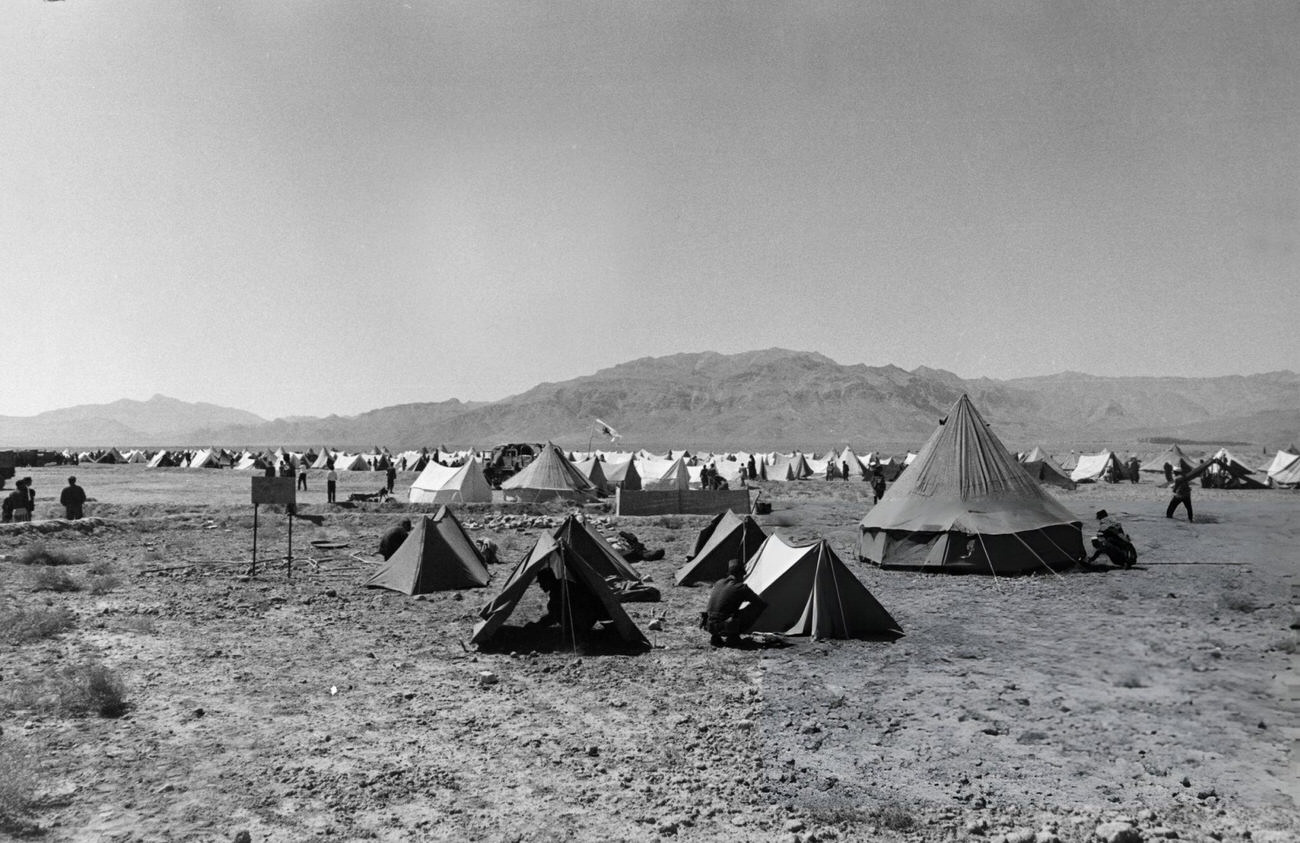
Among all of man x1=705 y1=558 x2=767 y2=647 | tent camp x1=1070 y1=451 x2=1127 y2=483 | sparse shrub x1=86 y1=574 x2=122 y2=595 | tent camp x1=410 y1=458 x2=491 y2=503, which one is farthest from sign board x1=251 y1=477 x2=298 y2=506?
tent camp x1=1070 y1=451 x2=1127 y2=483

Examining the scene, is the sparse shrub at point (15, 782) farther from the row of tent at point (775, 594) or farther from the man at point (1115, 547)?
the man at point (1115, 547)

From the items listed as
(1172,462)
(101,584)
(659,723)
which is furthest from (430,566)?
(1172,462)

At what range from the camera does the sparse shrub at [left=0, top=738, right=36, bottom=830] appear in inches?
208

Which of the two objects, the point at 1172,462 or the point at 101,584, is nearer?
the point at 101,584

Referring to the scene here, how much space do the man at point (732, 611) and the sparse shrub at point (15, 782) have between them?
7.18m

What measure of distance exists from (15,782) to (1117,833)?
781 centimetres

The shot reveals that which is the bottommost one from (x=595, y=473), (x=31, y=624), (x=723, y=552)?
(x=31, y=624)

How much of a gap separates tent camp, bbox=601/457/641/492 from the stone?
32.9 meters

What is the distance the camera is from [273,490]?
14.9 meters

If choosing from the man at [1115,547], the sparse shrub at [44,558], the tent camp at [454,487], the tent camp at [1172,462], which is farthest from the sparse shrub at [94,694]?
the tent camp at [1172,462]

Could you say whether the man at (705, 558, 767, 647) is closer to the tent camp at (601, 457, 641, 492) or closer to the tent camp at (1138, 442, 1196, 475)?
the tent camp at (601, 457, 641, 492)

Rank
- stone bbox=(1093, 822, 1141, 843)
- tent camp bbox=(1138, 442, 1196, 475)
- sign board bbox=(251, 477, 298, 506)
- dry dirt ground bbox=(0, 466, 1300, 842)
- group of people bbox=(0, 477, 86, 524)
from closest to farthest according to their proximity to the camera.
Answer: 1. stone bbox=(1093, 822, 1141, 843)
2. dry dirt ground bbox=(0, 466, 1300, 842)
3. sign board bbox=(251, 477, 298, 506)
4. group of people bbox=(0, 477, 86, 524)
5. tent camp bbox=(1138, 442, 1196, 475)

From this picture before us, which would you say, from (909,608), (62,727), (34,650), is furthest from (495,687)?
(909,608)

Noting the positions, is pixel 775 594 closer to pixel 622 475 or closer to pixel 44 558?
pixel 44 558
